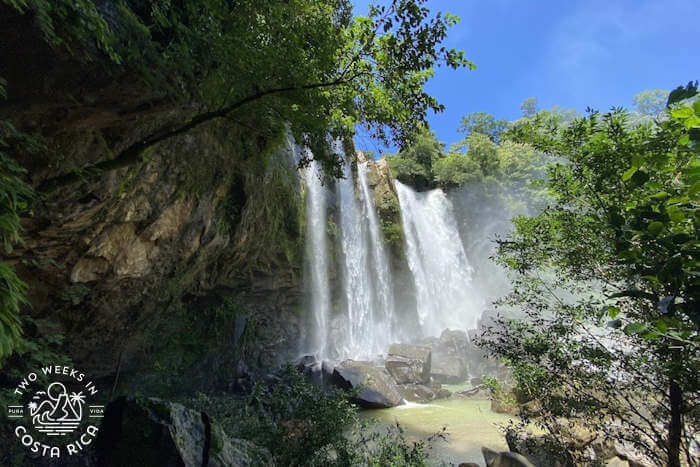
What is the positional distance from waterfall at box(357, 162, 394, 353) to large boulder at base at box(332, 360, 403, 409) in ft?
20.0

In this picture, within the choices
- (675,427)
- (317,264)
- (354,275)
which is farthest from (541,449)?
(354,275)

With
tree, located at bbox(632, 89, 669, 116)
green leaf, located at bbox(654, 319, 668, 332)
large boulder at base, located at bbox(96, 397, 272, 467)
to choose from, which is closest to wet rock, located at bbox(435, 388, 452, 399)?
large boulder at base, located at bbox(96, 397, 272, 467)

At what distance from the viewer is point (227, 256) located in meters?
9.34

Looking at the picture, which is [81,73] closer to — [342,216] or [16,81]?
[16,81]

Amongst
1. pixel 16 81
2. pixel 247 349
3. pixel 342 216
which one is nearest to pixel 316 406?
pixel 16 81

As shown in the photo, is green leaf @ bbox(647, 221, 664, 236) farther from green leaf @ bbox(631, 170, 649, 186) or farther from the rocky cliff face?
the rocky cliff face

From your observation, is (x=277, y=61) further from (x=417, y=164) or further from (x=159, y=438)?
(x=417, y=164)

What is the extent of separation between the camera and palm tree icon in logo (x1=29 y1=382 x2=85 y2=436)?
4.90 m

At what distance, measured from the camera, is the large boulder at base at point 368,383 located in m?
9.99

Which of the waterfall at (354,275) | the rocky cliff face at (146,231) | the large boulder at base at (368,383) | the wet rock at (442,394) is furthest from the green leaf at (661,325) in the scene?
the waterfall at (354,275)

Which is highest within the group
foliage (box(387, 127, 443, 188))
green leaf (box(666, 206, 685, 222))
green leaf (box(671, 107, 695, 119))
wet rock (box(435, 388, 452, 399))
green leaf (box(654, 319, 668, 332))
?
foliage (box(387, 127, 443, 188))

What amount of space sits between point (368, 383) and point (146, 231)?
769 centimetres

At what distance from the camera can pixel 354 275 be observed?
17.0 m

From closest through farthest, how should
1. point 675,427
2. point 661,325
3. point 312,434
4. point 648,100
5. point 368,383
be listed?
point 661,325 < point 675,427 < point 312,434 < point 368,383 < point 648,100
